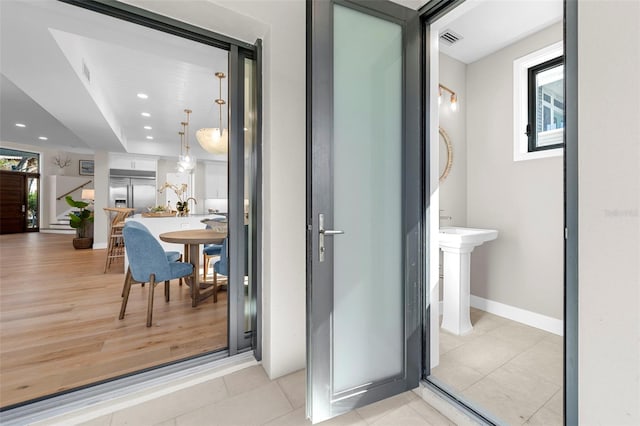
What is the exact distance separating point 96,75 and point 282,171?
3.62 m

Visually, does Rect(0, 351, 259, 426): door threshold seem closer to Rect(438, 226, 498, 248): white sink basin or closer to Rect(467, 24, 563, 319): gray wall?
Rect(438, 226, 498, 248): white sink basin

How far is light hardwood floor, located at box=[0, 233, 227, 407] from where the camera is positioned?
1799 mm

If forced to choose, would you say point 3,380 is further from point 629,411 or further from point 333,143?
point 629,411

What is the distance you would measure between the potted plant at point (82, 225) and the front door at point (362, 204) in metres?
7.72

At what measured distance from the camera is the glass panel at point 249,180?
6.71ft

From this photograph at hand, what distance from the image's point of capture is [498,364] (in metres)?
1.93

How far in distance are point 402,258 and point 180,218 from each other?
4.30 m

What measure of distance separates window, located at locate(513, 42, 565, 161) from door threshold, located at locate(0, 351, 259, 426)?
305cm

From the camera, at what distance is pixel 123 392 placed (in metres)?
1.59

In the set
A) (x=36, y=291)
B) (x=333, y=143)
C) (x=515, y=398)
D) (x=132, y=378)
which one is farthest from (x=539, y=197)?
(x=36, y=291)

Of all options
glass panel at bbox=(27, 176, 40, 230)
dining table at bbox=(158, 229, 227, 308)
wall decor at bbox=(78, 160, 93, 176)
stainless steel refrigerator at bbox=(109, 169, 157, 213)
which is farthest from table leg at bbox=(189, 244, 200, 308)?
glass panel at bbox=(27, 176, 40, 230)

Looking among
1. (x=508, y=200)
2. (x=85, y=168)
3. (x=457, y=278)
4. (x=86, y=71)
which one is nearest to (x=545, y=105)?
(x=508, y=200)

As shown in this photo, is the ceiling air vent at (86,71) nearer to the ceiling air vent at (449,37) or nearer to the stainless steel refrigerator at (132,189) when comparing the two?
the ceiling air vent at (449,37)

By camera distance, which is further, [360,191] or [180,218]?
[180,218]
